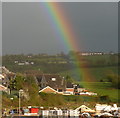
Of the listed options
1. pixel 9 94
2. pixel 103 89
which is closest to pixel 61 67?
pixel 103 89

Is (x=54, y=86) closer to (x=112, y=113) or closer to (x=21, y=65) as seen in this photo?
(x=21, y=65)

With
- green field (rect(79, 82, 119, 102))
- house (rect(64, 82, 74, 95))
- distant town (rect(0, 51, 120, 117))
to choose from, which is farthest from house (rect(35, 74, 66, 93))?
green field (rect(79, 82, 119, 102))

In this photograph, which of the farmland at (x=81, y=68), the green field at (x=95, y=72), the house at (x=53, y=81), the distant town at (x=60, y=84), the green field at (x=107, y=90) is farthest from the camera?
the green field at (x=95, y=72)

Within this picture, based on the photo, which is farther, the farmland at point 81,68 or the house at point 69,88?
the house at point 69,88

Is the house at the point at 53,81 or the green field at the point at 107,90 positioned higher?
the house at the point at 53,81

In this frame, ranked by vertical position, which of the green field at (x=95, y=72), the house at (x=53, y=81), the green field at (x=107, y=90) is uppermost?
the green field at (x=95, y=72)

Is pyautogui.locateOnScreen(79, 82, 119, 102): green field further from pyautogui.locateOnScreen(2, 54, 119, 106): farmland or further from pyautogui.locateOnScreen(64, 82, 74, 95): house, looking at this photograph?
pyautogui.locateOnScreen(64, 82, 74, 95): house

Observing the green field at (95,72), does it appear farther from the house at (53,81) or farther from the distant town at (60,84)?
the house at (53,81)

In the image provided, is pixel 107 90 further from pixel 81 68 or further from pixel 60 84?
pixel 81 68

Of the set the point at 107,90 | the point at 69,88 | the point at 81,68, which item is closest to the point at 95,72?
the point at 81,68

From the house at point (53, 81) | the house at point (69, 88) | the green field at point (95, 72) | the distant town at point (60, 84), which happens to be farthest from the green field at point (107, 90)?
the house at point (53, 81)
